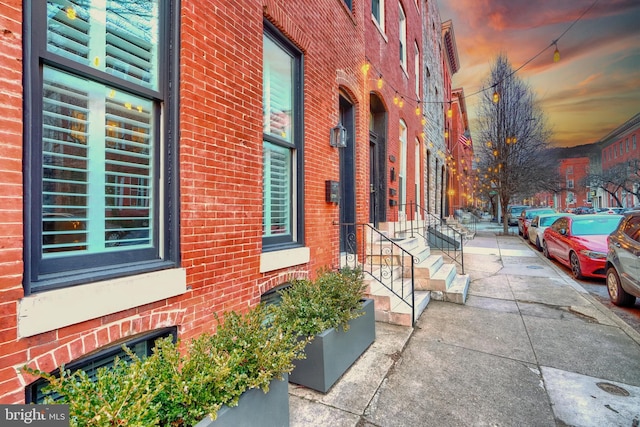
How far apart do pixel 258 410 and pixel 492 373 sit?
263cm

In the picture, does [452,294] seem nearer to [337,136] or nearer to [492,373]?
[492,373]

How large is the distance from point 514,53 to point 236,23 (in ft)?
73.0

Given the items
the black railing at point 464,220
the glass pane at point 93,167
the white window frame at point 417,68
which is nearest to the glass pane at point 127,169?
the glass pane at point 93,167

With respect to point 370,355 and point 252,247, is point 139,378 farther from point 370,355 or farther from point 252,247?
point 370,355

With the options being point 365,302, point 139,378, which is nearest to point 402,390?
point 365,302

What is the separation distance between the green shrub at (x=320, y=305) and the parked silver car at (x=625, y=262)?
4749 millimetres

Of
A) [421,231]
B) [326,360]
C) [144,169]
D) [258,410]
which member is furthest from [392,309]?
[421,231]

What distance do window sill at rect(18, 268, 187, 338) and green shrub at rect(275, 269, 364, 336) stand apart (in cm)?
102

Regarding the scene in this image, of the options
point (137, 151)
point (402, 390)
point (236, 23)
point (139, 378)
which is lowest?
point (402, 390)

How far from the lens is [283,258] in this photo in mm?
3822

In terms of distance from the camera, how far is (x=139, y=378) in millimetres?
1554

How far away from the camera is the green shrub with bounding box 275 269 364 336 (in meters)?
2.94

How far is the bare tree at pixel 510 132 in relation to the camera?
Result: 19000 mm

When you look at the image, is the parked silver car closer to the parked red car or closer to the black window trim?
the parked red car
